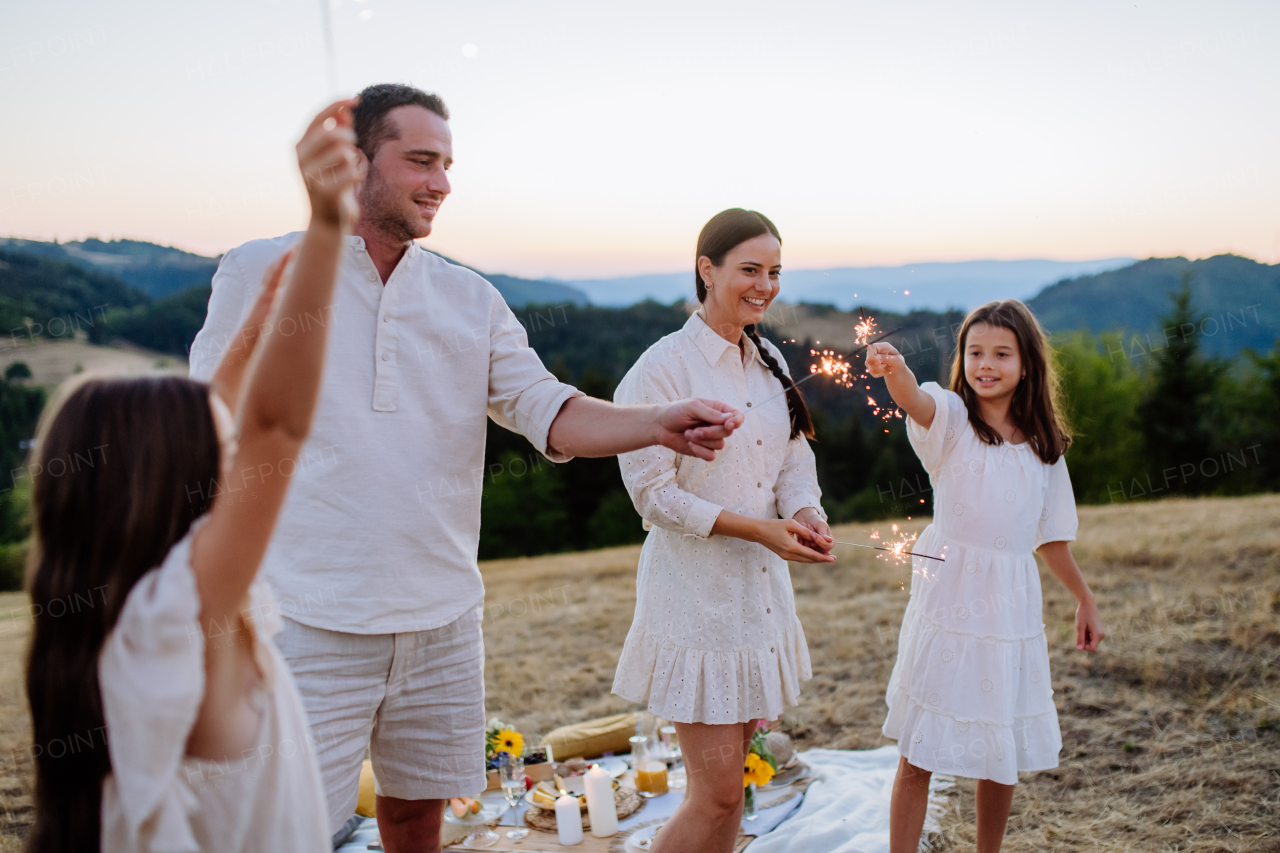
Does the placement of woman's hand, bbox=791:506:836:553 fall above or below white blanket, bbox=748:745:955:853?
above

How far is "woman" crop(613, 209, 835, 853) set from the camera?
278 centimetres

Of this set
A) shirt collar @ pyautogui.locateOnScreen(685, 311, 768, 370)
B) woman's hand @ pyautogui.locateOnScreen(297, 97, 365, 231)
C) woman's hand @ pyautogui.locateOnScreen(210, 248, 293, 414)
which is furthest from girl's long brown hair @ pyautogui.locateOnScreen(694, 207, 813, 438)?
woman's hand @ pyautogui.locateOnScreen(297, 97, 365, 231)

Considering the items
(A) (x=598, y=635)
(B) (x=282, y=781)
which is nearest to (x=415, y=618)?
(B) (x=282, y=781)

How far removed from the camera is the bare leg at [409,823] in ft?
8.30

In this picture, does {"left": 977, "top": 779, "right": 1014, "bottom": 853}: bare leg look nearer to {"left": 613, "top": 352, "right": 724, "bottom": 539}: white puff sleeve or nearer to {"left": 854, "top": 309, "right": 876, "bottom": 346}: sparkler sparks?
{"left": 613, "top": 352, "right": 724, "bottom": 539}: white puff sleeve

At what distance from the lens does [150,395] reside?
1453mm

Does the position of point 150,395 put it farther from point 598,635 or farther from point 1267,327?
point 1267,327

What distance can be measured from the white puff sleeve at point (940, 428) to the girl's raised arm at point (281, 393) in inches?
102

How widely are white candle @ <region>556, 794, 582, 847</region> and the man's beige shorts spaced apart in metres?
1.91

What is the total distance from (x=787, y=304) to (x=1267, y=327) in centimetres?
4820

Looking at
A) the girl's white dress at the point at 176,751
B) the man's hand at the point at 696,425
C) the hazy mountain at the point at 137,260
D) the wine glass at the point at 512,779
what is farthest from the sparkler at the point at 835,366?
the hazy mountain at the point at 137,260

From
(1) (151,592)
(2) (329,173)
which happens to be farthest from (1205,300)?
(1) (151,592)

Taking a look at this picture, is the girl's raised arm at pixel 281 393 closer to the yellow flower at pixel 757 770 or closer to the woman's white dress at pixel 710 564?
the woman's white dress at pixel 710 564

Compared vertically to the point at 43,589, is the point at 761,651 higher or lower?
lower
